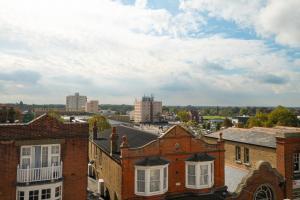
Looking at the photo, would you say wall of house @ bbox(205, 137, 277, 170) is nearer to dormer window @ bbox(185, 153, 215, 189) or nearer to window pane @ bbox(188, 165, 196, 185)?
dormer window @ bbox(185, 153, 215, 189)

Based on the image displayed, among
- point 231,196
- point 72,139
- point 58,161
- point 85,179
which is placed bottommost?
point 231,196

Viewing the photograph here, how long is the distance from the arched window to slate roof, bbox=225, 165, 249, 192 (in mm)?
2844

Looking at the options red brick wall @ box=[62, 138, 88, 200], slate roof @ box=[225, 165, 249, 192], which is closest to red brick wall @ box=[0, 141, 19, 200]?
red brick wall @ box=[62, 138, 88, 200]

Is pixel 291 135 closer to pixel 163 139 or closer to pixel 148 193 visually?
pixel 163 139

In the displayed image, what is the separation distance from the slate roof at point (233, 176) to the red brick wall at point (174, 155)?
452 cm

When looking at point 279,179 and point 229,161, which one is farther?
point 229,161

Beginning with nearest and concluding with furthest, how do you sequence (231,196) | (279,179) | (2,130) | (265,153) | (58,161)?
(2,130), (58,161), (231,196), (279,179), (265,153)

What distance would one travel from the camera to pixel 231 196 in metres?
23.2

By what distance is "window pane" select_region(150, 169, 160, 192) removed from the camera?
846 inches

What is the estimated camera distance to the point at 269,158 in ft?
91.7

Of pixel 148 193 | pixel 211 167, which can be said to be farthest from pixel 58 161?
pixel 211 167

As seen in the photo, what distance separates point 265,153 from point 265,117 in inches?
2374

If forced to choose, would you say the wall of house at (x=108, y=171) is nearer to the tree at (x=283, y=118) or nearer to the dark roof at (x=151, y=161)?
the dark roof at (x=151, y=161)

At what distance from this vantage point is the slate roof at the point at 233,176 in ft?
92.0
